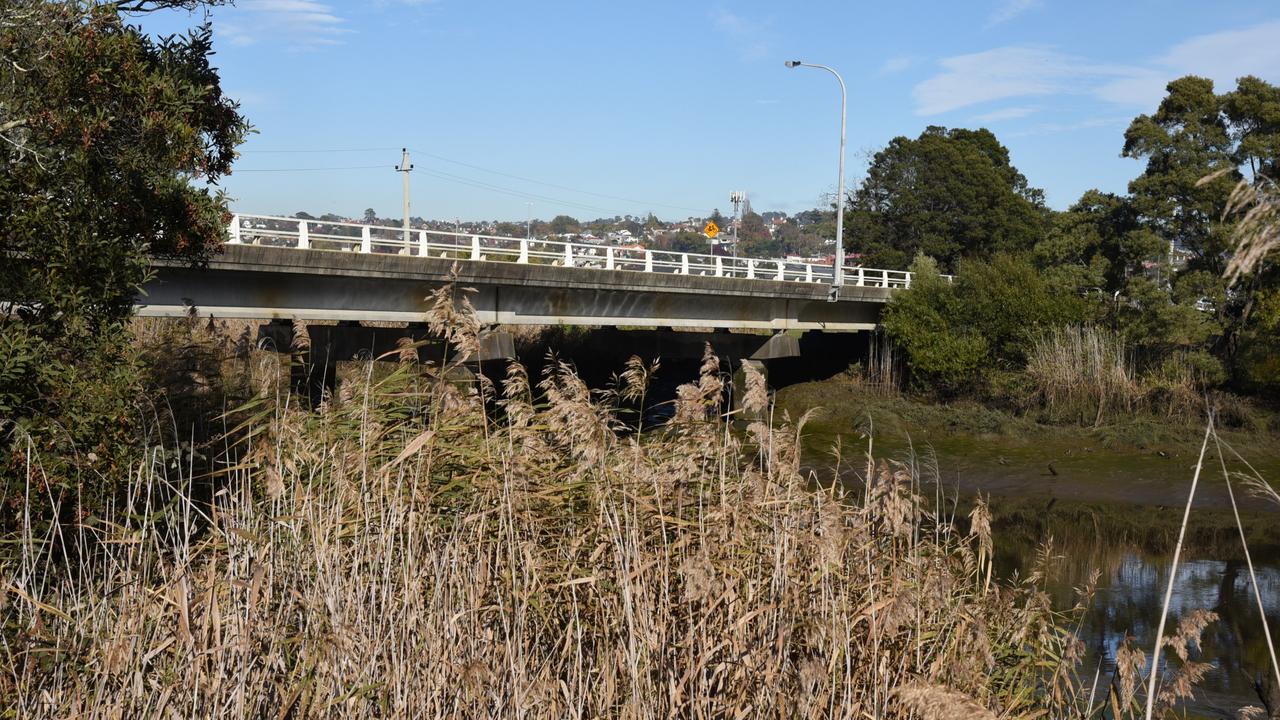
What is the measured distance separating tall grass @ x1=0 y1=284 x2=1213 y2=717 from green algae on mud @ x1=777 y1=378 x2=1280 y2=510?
1802cm

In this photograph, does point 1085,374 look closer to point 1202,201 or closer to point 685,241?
point 1202,201

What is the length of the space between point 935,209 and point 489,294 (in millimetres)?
38589

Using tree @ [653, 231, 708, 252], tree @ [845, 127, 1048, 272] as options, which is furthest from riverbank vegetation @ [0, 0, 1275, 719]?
tree @ [653, 231, 708, 252]

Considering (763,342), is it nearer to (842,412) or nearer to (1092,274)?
(842,412)

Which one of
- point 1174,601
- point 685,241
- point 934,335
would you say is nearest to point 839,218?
point 934,335

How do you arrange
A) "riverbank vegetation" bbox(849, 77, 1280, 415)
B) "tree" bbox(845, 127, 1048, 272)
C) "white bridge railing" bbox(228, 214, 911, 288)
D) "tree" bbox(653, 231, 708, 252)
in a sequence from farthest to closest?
1. "tree" bbox(653, 231, 708, 252)
2. "tree" bbox(845, 127, 1048, 272)
3. "riverbank vegetation" bbox(849, 77, 1280, 415)
4. "white bridge railing" bbox(228, 214, 911, 288)

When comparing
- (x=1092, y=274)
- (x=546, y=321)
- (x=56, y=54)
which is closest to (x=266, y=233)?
(x=546, y=321)

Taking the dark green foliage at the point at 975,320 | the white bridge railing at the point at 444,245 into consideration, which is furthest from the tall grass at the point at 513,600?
the dark green foliage at the point at 975,320

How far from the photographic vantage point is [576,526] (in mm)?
6590

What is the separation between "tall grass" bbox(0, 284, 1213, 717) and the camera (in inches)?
179

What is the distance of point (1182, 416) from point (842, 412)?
998 centimetres

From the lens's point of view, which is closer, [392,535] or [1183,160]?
[392,535]

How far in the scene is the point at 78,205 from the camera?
10203 millimetres

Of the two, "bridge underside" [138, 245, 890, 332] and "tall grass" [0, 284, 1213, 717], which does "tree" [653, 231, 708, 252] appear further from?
"tall grass" [0, 284, 1213, 717]
